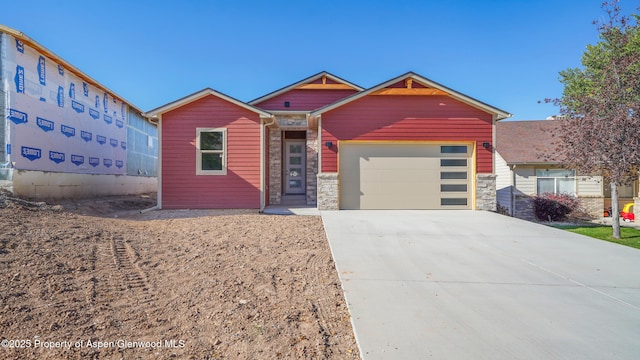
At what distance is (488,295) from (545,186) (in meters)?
13.8

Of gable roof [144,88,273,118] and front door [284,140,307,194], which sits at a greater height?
gable roof [144,88,273,118]

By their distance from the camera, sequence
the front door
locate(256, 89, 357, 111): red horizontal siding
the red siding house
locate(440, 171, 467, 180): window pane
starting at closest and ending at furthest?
1. the red siding house
2. locate(440, 171, 467, 180): window pane
3. the front door
4. locate(256, 89, 357, 111): red horizontal siding

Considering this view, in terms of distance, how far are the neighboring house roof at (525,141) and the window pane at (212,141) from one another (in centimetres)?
1289

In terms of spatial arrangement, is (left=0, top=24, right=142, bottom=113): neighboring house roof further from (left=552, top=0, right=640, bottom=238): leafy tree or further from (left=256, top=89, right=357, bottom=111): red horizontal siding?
(left=552, top=0, right=640, bottom=238): leafy tree

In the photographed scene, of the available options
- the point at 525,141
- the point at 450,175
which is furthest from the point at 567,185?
the point at 450,175

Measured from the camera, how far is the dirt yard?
7.58 feet

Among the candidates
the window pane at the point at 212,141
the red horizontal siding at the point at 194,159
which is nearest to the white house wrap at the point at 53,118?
the red horizontal siding at the point at 194,159

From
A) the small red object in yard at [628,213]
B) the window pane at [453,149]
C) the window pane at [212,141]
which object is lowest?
the small red object in yard at [628,213]

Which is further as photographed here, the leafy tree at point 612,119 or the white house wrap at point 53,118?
the white house wrap at point 53,118

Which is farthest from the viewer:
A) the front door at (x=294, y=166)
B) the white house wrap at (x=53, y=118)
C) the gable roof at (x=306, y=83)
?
the gable roof at (x=306, y=83)

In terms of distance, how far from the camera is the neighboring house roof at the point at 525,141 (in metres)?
13.8

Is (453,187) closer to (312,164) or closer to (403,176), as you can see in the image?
(403,176)

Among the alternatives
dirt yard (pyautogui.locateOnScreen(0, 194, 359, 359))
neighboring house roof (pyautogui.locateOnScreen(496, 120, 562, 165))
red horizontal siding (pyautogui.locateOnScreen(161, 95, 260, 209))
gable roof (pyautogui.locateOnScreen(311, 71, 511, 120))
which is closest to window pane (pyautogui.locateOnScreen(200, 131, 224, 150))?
red horizontal siding (pyautogui.locateOnScreen(161, 95, 260, 209))

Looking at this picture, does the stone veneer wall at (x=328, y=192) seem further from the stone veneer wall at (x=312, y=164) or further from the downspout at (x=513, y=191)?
the downspout at (x=513, y=191)
